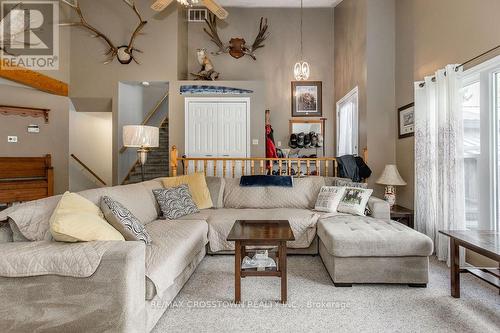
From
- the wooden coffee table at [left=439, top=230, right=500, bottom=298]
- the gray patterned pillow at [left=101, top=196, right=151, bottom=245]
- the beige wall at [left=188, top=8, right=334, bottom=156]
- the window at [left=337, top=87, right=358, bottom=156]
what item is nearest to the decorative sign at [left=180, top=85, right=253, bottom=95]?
the beige wall at [left=188, top=8, right=334, bottom=156]

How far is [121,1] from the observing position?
5.50 metres

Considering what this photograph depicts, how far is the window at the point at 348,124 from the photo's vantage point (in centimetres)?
501

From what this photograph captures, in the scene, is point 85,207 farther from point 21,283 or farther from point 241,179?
point 241,179

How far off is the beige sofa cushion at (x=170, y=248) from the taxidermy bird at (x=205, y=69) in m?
3.59

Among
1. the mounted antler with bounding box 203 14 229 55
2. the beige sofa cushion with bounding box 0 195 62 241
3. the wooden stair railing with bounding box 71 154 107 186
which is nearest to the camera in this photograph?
the beige sofa cushion with bounding box 0 195 62 241

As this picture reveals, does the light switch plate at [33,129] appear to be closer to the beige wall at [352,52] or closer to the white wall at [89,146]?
the white wall at [89,146]

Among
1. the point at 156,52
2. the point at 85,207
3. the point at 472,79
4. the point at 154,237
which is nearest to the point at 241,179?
the point at 154,237

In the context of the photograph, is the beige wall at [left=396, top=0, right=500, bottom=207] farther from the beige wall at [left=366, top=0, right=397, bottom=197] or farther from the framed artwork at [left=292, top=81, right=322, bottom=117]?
the framed artwork at [left=292, top=81, right=322, bottom=117]

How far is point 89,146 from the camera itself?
22.9ft

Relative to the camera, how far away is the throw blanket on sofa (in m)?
1.51

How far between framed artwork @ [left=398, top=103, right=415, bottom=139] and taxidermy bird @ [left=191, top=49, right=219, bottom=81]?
3.51m

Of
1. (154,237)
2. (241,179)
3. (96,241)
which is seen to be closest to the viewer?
(96,241)

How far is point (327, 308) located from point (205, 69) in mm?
5053

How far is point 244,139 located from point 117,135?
2.58 m
